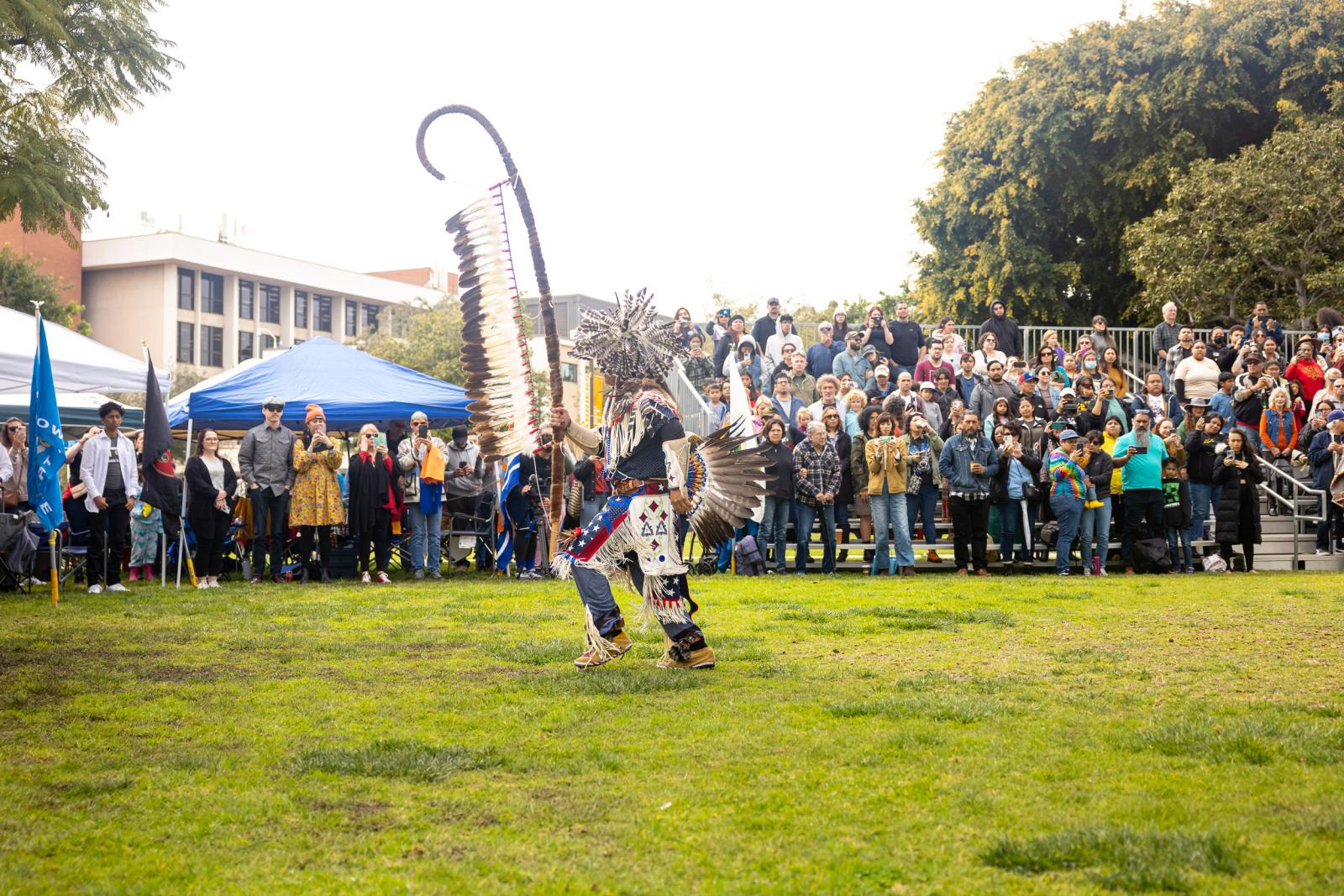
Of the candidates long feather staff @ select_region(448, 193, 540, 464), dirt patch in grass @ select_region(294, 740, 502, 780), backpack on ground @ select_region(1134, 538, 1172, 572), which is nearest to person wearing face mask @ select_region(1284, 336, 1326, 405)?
backpack on ground @ select_region(1134, 538, 1172, 572)

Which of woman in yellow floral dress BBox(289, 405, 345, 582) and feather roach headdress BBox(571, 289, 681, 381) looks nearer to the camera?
feather roach headdress BBox(571, 289, 681, 381)

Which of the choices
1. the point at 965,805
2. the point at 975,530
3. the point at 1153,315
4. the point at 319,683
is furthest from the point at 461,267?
the point at 1153,315

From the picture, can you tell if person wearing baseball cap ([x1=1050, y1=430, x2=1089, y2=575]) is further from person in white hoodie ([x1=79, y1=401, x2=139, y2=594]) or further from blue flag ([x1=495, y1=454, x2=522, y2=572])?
person in white hoodie ([x1=79, y1=401, x2=139, y2=594])

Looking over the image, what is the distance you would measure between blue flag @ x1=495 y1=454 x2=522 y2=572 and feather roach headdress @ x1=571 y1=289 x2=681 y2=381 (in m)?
7.38

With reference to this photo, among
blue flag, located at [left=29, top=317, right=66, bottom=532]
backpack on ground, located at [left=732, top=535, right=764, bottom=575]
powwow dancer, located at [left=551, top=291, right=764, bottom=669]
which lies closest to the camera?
powwow dancer, located at [left=551, top=291, right=764, bottom=669]

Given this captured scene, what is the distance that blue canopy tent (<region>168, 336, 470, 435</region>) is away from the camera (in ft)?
51.5

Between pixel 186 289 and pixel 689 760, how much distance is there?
6164 cm

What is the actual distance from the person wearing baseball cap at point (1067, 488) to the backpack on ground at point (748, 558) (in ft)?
11.3

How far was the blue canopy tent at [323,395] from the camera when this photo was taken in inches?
618

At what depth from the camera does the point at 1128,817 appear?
14.0 feet

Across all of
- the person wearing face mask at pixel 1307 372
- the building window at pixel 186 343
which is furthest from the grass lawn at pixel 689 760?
the building window at pixel 186 343

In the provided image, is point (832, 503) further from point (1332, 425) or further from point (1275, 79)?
point (1275, 79)

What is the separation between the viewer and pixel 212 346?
62.8 meters

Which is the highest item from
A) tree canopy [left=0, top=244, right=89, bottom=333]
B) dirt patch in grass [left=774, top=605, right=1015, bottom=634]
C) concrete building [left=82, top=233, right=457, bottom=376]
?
concrete building [left=82, top=233, right=457, bottom=376]
